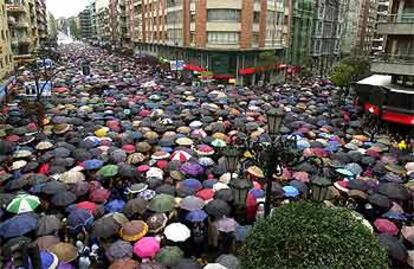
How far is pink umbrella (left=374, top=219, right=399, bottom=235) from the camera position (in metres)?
12.5

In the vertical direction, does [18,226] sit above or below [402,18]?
below

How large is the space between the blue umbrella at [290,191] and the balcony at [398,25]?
18.0 m

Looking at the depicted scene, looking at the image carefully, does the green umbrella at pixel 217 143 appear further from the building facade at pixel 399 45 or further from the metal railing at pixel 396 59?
the metal railing at pixel 396 59

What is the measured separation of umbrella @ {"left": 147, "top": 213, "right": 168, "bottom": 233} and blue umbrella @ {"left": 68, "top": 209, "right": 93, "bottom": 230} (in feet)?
6.36

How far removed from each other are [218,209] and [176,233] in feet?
5.67

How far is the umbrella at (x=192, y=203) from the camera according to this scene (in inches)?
516

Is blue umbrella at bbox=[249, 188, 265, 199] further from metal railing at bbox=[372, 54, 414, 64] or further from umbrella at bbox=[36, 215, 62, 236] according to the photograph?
metal railing at bbox=[372, 54, 414, 64]

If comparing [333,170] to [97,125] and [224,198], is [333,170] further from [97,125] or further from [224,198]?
[97,125]

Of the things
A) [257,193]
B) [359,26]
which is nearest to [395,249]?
[257,193]

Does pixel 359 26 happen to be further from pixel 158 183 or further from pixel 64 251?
pixel 64 251

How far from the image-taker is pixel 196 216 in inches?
497

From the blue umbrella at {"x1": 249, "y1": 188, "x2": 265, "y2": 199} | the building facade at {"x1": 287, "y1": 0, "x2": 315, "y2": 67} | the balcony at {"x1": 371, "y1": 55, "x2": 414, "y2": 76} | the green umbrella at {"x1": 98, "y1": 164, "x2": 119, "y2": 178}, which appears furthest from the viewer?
the building facade at {"x1": 287, "y1": 0, "x2": 315, "y2": 67}

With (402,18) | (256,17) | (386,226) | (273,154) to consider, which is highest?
(256,17)

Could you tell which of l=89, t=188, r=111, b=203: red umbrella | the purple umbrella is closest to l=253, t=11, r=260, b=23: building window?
the purple umbrella
